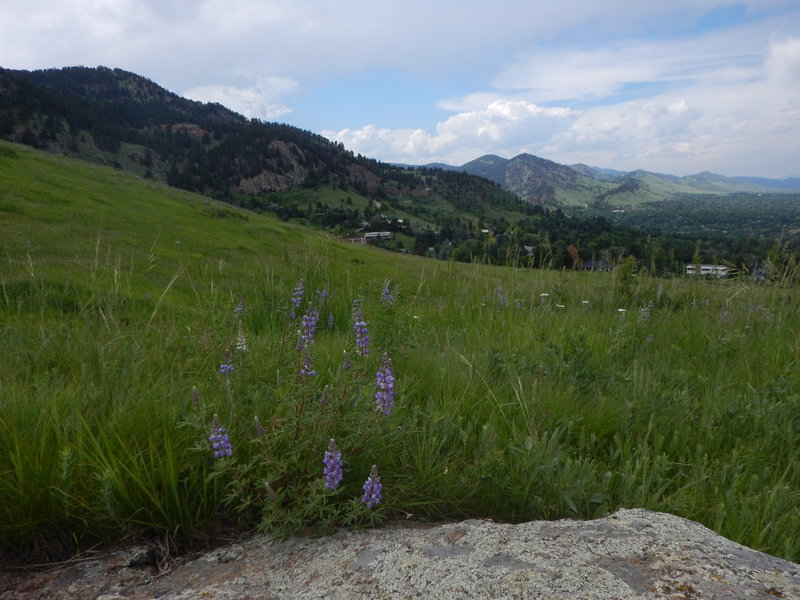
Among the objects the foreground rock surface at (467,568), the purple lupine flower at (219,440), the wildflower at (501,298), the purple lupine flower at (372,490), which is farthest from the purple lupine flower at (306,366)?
the wildflower at (501,298)

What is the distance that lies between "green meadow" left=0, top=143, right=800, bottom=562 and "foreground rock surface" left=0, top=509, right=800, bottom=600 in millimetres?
173

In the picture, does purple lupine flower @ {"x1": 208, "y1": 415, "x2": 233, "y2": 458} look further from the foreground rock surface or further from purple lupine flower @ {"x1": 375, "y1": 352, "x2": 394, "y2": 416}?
purple lupine flower @ {"x1": 375, "y1": 352, "x2": 394, "y2": 416}

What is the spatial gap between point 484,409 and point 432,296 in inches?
181

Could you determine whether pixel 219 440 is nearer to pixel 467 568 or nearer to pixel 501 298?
pixel 467 568

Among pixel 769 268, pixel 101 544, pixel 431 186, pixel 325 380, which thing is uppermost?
pixel 431 186

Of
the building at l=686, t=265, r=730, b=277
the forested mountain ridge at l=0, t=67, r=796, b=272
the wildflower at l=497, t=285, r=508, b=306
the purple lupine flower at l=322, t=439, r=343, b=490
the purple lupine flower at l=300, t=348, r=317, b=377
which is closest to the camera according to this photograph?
the purple lupine flower at l=322, t=439, r=343, b=490

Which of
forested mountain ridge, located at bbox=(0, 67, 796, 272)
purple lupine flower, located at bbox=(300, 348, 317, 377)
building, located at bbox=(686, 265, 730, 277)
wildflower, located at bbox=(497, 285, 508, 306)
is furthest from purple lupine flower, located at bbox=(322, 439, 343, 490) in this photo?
forested mountain ridge, located at bbox=(0, 67, 796, 272)

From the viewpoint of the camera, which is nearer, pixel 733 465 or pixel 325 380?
pixel 733 465

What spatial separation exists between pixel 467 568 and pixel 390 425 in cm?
93

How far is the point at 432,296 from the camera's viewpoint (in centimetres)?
795

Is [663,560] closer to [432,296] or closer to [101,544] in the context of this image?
[101,544]

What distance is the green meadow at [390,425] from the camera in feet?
7.14

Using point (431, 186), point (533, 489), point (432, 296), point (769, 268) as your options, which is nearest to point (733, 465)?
point (533, 489)

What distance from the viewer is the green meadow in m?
2.18
